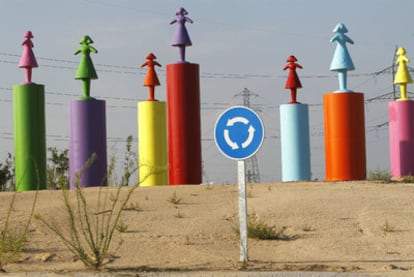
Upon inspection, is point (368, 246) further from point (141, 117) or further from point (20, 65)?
point (20, 65)

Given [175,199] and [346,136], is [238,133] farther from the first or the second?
[346,136]

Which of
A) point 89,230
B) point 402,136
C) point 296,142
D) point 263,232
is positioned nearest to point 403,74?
point 402,136

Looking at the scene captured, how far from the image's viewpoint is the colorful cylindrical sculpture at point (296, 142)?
23250 mm

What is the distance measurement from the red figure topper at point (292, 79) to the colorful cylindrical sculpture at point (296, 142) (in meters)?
0.41

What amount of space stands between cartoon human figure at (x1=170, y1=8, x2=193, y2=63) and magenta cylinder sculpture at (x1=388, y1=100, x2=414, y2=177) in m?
6.87

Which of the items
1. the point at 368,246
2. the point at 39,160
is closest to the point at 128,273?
the point at 368,246

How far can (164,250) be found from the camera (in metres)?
13.8

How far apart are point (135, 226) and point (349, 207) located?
4.55 m

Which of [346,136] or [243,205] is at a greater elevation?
[346,136]

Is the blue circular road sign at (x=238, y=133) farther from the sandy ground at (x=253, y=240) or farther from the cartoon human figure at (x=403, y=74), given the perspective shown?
the cartoon human figure at (x=403, y=74)

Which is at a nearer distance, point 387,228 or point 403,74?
Answer: point 387,228

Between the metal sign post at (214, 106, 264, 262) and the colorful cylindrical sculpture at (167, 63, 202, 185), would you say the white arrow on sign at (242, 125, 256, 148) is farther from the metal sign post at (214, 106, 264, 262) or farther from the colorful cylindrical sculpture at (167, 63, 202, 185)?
the colorful cylindrical sculpture at (167, 63, 202, 185)

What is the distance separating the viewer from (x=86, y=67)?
73.6ft

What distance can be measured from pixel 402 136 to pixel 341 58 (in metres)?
3.48
